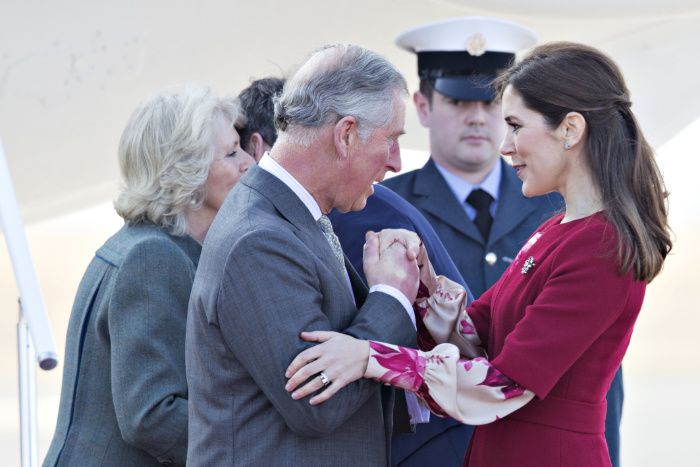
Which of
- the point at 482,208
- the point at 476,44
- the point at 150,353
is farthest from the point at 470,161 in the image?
the point at 150,353

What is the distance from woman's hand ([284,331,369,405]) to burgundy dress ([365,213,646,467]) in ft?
0.09

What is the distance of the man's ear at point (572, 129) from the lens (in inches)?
77.0

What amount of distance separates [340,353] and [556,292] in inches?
14.9

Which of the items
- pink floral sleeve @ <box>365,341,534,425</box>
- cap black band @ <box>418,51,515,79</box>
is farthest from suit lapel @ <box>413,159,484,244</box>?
pink floral sleeve @ <box>365,341,534,425</box>

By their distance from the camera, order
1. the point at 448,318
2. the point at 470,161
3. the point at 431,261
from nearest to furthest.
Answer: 1. the point at 448,318
2. the point at 431,261
3. the point at 470,161

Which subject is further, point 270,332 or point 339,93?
point 339,93

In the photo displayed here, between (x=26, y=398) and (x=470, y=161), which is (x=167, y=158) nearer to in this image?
(x=26, y=398)

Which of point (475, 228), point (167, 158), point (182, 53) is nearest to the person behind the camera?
point (167, 158)

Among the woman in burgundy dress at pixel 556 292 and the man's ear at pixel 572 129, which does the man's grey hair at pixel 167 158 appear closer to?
the woman in burgundy dress at pixel 556 292

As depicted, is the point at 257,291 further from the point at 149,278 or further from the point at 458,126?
the point at 458,126

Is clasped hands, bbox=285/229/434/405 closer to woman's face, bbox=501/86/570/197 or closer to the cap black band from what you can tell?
woman's face, bbox=501/86/570/197

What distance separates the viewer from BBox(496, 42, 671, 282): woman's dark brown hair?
1.93 metres

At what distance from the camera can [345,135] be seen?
185 centimetres

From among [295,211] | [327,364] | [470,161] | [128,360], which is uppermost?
[295,211]
